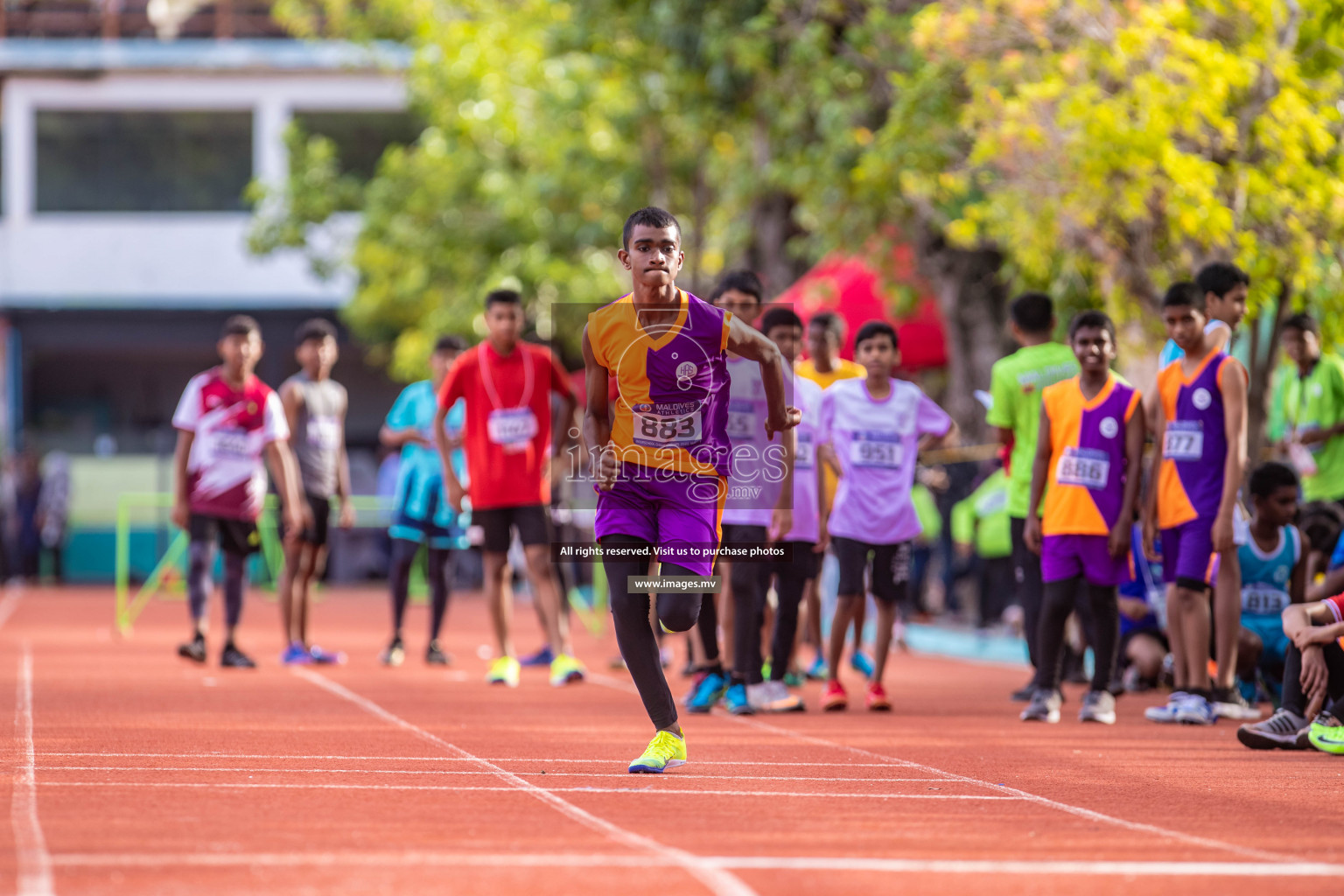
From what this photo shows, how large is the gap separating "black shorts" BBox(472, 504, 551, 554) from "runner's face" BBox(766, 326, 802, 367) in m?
1.94

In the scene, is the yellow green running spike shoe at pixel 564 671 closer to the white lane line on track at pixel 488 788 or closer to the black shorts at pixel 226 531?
the black shorts at pixel 226 531

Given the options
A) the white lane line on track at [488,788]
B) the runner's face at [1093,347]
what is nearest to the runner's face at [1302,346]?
the runner's face at [1093,347]

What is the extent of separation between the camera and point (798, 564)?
10.5 meters

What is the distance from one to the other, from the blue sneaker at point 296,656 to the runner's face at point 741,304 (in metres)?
4.51

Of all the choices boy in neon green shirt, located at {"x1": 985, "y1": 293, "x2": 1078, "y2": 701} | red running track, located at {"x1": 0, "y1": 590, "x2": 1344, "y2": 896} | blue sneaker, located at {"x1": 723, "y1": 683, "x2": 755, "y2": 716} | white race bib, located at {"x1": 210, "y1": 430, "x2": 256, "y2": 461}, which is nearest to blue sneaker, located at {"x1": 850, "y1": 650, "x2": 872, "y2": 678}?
red running track, located at {"x1": 0, "y1": 590, "x2": 1344, "y2": 896}

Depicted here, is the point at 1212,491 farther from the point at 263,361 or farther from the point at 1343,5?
the point at 263,361

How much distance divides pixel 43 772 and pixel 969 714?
5.24 meters

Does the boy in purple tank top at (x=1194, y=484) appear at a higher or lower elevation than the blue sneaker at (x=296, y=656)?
higher

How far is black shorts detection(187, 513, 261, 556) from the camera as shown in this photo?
12.8 meters

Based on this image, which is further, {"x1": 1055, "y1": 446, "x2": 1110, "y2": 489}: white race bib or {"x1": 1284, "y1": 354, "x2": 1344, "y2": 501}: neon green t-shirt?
{"x1": 1284, "y1": 354, "x2": 1344, "y2": 501}: neon green t-shirt

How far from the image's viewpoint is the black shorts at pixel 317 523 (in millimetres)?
13336

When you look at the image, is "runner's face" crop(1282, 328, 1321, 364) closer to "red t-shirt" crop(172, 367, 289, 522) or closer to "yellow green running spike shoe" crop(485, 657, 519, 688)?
"yellow green running spike shoe" crop(485, 657, 519, 688)

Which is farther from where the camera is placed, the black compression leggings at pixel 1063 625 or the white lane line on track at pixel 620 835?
the black compression leggings at pixel 1063 625

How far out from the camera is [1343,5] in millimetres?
11508
